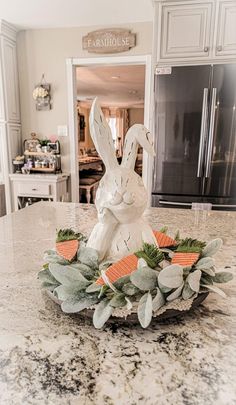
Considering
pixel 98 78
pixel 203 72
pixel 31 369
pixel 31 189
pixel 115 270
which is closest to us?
pixel 31 369

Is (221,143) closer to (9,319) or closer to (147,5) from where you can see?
(147,5)

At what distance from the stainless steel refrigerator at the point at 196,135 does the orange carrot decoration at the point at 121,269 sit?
1.90 m

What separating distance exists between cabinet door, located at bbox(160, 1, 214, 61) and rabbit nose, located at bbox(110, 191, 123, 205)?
2.06 metres

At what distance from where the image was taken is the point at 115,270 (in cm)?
60

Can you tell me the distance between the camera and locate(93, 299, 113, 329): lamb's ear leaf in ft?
1.76

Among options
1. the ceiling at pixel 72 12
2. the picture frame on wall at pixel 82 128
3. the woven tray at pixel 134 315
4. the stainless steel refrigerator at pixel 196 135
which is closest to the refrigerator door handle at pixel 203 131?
the stainless steel refrigerator at pixel 196 135

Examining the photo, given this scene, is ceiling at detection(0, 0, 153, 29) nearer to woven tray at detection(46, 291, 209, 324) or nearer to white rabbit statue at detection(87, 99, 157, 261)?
white rabbit statue at detection(87, 99, 157, 261)

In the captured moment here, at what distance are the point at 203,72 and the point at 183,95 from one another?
0.73 ft

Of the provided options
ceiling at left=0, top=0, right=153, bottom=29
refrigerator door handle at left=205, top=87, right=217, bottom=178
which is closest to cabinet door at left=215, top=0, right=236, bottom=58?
refrigerator door handle at left=205, top=87, right=217, bottom=178

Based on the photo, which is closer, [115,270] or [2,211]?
[115,270]

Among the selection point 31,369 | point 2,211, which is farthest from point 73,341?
point 2,211

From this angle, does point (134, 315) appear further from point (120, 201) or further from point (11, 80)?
point (11, 80)

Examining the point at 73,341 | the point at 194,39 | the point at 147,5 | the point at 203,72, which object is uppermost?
the point at 147,5

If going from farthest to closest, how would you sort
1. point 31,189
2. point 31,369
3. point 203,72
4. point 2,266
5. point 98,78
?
point 98,78
point 31,189
point 203,72
point 2,266
point 31,369
